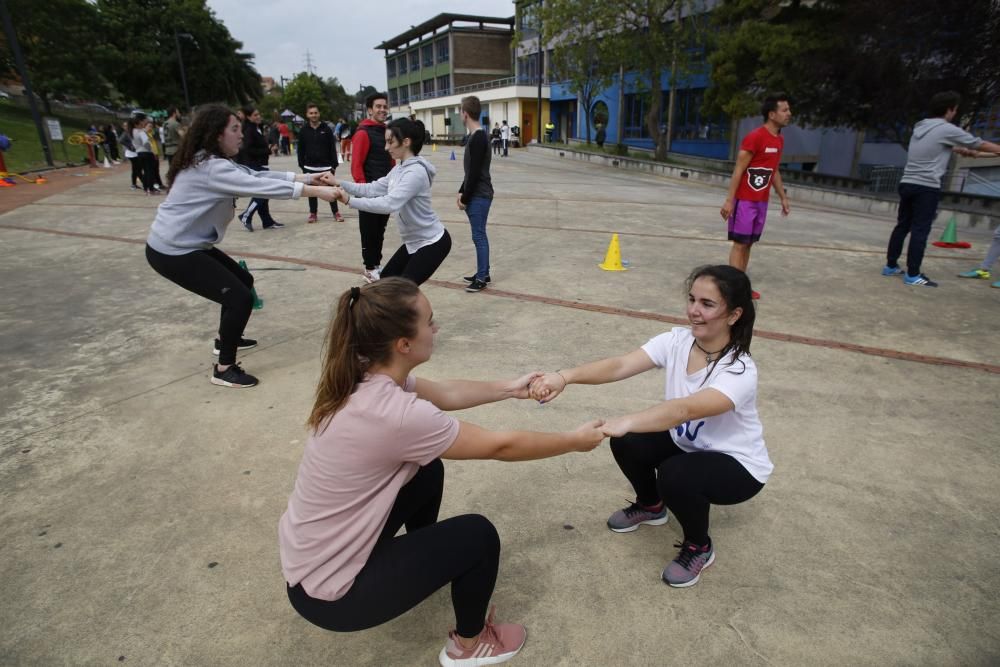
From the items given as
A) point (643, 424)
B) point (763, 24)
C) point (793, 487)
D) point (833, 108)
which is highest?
point (763, 24)

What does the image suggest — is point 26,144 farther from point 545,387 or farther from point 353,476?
point 353,476

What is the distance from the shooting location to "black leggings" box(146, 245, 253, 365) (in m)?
3.93

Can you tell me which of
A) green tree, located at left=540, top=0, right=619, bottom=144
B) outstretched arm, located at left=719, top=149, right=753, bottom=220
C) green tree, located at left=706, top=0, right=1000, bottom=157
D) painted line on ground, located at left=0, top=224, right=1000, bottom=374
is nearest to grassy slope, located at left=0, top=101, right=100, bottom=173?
painted line on ground, located at left=0, top=224, right=1000, bottom=374

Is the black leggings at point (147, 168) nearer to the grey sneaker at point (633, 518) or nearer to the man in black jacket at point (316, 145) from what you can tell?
the man in black jacket at point (316, 145)

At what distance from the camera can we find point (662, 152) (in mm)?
26109

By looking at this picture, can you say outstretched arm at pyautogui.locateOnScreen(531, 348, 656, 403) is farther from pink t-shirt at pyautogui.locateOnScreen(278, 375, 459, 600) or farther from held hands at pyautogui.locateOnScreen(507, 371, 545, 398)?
pink t-shirt at pyautogui.locateOnScreen(278, 375, 459, 600)

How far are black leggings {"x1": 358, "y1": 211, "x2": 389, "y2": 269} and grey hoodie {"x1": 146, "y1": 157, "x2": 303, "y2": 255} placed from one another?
223 centimetres

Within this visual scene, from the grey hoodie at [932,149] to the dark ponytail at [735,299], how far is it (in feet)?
18.5

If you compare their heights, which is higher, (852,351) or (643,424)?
(643,424)

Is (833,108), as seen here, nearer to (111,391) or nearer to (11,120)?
(111,391)

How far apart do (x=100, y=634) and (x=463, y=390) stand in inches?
62.9

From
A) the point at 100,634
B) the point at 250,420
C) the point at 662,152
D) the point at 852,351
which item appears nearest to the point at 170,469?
the point at 250,420

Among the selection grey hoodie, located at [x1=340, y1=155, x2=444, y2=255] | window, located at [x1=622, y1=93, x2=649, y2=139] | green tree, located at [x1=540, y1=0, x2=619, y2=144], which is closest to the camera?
grey hoodie, located at [x1=340, y1=155, x2=444, y2=255]

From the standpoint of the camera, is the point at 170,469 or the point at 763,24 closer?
the point at 170,469
